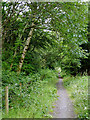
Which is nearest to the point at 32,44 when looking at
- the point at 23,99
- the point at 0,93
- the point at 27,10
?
the point at 27,10

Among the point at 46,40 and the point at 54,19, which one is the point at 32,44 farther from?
the point at 54,19

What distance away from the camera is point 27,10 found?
677cm

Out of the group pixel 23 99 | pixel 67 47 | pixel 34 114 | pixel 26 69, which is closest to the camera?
pixel 34 114

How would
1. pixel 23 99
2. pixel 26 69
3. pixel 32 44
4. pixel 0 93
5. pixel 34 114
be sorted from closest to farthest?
pixel 0 93
pixel 34 114
pixel 23 99
pixel 26 69
pixel 32 44

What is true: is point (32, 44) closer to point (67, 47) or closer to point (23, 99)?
point (67, 47)

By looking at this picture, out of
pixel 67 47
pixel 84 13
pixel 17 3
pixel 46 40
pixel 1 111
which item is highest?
pixel 17 3

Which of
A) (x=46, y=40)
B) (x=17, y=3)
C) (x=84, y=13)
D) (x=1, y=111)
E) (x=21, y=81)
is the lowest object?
(x=1, y=111)

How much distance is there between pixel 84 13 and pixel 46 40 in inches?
159

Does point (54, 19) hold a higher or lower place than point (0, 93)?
higher

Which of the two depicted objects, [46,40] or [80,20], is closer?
[80,20]

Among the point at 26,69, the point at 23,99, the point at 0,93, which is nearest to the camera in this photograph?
the point at 0,93

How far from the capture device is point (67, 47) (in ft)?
21.6

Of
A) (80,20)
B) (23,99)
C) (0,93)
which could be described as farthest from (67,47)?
(0,93)

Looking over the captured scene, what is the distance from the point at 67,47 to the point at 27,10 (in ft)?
8.84
